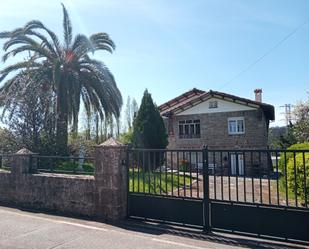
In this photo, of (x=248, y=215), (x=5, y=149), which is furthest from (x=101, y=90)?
(x=248, y=215)

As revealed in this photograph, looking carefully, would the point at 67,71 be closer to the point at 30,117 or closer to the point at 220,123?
the point at 30,117

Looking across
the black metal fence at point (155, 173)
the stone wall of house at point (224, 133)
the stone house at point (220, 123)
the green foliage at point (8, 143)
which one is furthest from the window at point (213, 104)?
the black metal fence at point (155, 173)

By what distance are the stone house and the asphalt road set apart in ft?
55.4

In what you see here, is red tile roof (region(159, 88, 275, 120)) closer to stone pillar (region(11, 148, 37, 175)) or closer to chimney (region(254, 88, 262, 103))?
chimney (region(254, 88, 262, 103))

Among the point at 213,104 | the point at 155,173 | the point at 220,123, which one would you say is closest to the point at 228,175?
the point at 155,173

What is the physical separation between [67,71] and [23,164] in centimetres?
846

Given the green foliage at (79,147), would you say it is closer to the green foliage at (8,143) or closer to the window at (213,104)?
the green foliage at (8,143)

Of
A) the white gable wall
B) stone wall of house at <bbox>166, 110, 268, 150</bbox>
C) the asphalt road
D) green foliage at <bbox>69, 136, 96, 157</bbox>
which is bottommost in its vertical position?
the asphalt road

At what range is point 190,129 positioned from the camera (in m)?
25.5

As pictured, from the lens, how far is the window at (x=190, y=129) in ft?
82.7

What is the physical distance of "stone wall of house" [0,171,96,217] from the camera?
24.8 ft

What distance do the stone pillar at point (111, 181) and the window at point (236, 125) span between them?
18152 mm

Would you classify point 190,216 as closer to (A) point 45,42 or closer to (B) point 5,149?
(B) point 5,149

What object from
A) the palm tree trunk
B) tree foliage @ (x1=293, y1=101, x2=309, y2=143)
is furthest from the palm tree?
tree foliage @ (x1=293, y1=101, x2=309, y2=143)
